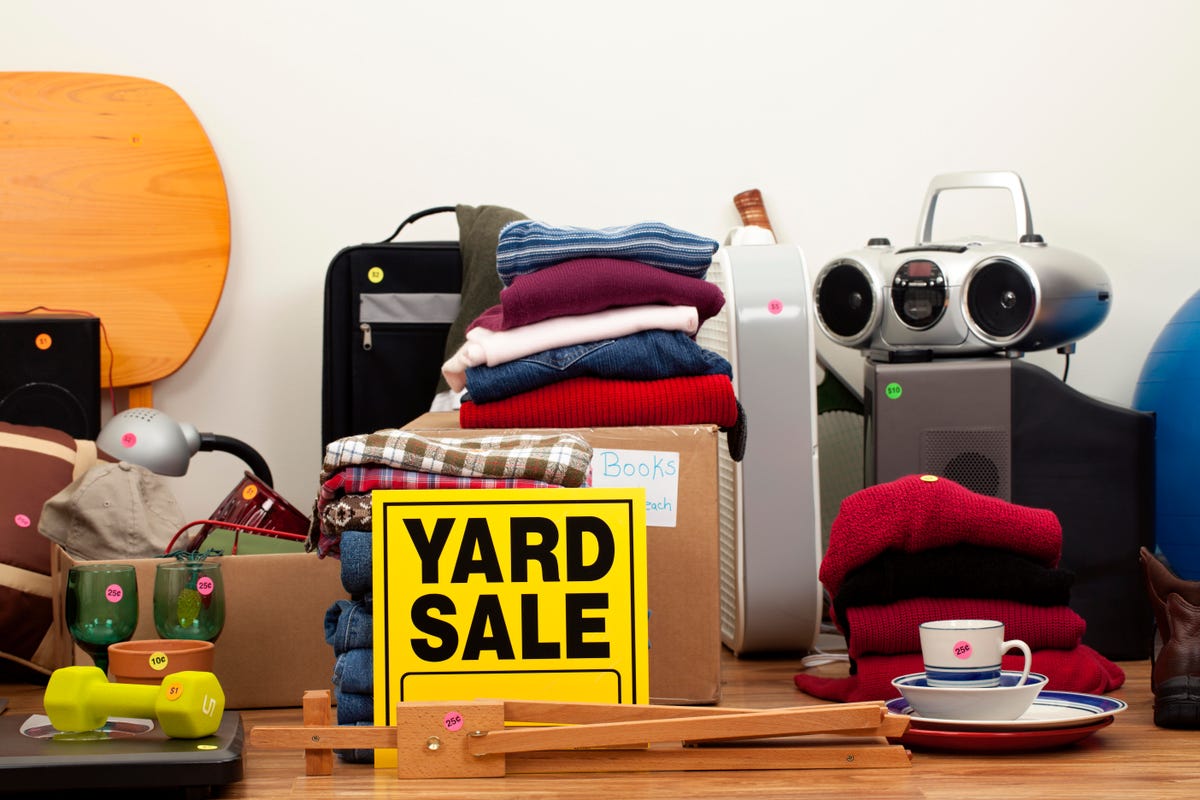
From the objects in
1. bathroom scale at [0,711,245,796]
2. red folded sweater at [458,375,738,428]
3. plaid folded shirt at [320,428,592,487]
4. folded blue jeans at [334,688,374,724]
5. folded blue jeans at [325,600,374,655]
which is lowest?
bathroom scale at [0,711,245,796]

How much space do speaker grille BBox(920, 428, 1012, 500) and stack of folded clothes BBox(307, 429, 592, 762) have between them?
78 cm

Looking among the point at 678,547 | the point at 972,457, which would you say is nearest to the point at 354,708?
the point at 678,547

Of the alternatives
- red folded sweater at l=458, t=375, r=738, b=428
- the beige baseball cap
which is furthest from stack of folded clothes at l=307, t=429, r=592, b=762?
the beige baseball cap

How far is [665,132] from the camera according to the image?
2.47 metres

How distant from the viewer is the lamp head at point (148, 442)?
2035mm

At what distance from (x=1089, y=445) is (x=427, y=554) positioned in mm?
1102

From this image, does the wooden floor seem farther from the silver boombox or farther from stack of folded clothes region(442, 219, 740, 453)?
the silver boombox

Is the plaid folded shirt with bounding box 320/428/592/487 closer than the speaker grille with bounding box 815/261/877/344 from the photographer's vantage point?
Yes

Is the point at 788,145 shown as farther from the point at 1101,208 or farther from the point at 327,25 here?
the point at 327,25

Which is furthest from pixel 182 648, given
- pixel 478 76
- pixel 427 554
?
pixel 478 76

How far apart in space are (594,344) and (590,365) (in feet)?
0.10

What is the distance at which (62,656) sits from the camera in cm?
158

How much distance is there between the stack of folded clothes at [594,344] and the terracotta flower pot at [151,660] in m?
0.38

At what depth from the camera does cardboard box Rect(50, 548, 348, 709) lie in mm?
1453
